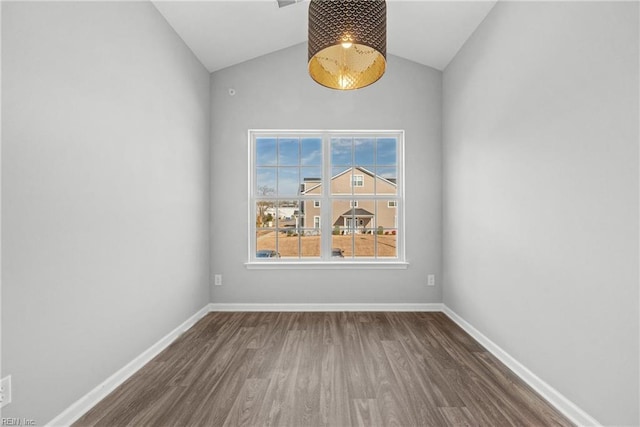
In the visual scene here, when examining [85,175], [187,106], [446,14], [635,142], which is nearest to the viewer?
[635,142]

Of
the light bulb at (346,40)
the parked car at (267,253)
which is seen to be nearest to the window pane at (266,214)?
the parked car at (267,253)

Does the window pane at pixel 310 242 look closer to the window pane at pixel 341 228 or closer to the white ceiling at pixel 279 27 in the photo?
the window pane at pixel 341 228

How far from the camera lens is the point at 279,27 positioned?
3.28 metres

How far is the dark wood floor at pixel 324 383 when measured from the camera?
5.73 feet

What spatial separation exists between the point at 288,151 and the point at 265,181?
1.54 ft

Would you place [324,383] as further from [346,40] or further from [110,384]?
[346,40]

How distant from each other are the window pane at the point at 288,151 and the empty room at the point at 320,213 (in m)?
0.02

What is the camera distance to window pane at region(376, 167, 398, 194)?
3877 mm

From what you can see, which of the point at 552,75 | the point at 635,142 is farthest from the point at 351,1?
the point at 635,142

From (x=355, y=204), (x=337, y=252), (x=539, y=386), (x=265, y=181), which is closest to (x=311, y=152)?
(x=265, y=181)

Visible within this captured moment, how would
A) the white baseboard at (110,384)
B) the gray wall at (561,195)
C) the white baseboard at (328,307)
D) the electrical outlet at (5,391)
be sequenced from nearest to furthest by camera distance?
the electrical outlet at (5,391) < the gray wall at (561,195) < the white baseboard at (110,384) < the white baseboard at (328,307)

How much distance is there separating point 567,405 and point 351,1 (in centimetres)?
255

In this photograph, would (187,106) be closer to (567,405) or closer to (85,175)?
(85,175)

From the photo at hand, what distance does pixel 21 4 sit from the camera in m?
1.47
